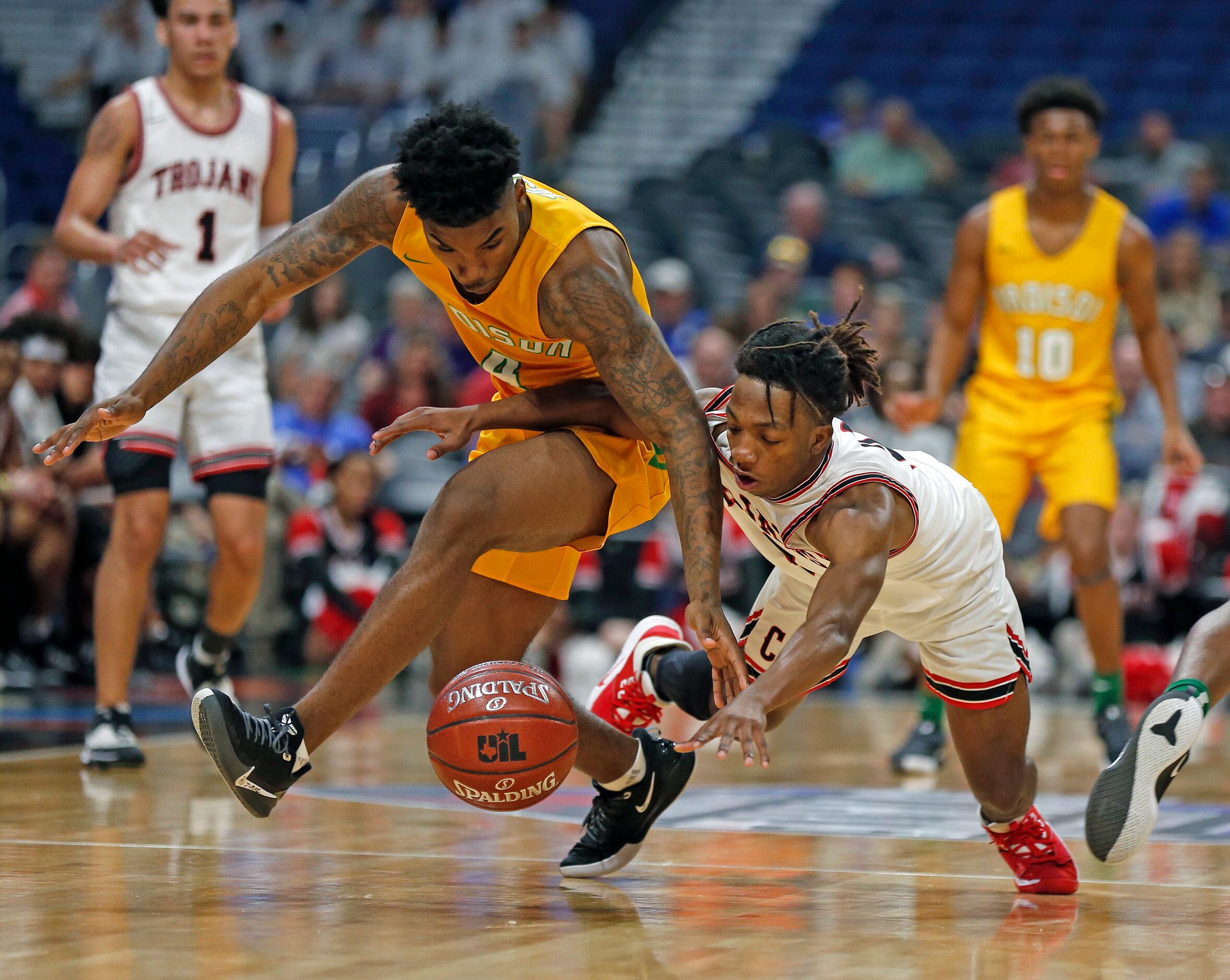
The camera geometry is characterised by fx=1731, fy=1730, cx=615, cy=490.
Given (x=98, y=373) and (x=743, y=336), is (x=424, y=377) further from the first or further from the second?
(x=98, y=373)

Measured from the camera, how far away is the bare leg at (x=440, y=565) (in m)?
3.71

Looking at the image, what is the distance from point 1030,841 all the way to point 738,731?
115cm

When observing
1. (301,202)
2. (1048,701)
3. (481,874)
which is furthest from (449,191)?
(301,202)

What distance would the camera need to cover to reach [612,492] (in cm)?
409

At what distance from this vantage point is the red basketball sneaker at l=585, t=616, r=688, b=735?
458cm

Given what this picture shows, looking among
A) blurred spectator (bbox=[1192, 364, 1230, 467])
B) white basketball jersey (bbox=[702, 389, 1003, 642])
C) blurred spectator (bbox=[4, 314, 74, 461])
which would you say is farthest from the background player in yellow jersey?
blurred spectator (bbox=[4, 314, 74, 461])

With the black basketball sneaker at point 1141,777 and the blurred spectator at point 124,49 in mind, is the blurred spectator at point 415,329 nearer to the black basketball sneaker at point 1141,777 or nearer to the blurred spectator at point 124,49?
the blurred spectator at point 124,49

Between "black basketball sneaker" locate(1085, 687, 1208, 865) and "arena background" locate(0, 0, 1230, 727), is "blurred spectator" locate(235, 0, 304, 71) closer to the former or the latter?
"arena background" locate(0, 0, 1230, 727)

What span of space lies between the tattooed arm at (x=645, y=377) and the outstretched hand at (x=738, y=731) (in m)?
0.52

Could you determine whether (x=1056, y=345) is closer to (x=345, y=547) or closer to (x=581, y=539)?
(x=581, y=539)

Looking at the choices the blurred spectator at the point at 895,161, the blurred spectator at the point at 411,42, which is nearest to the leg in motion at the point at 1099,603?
the blurred spectator at the point at 895,161

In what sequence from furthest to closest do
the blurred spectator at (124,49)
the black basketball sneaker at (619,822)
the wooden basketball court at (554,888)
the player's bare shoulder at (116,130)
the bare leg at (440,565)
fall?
the blurred spectator at (124,49), the player's bare shoulder at (116,130), the black basketball sneaker at (619,822), the bare leg at (440,565), the wooden basketball court at (554,888)

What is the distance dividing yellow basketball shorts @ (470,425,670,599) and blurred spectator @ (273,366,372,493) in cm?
612

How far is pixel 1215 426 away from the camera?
979 centimetres
